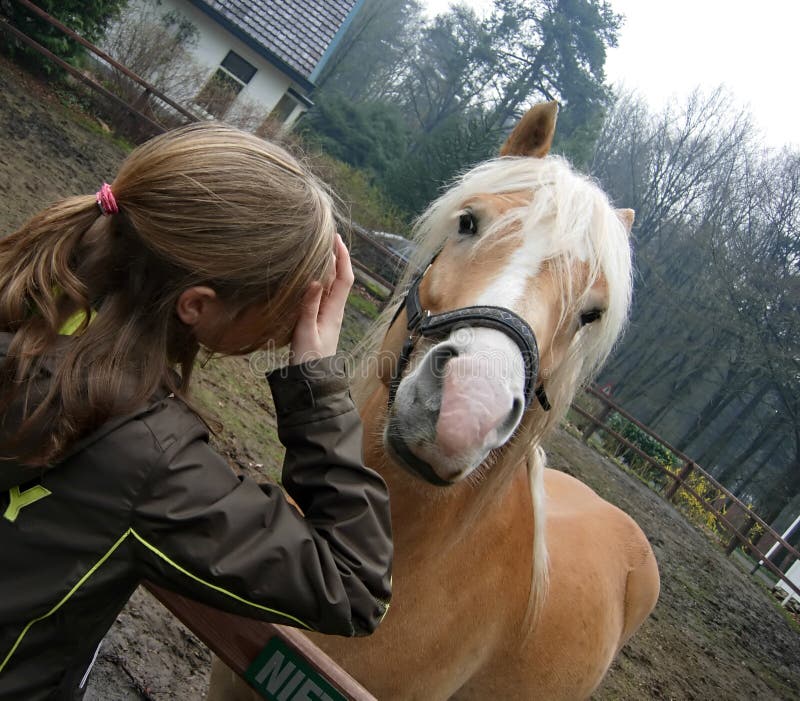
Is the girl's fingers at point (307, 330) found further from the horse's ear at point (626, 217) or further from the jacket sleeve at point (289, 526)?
the horse's ear at point (626, 217)

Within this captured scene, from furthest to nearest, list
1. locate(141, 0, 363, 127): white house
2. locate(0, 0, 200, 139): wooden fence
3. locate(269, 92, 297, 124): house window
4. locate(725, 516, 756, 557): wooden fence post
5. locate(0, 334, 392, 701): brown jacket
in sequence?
locate(269, 92, 297, 124): house window < locate(141, 0, 363, 127): white house < locate(725, 516, 756, 557): wooden fence post < locate(0, 0, 200, 139): wooden fence < locate(0, 334, 392, 701): brown jacket

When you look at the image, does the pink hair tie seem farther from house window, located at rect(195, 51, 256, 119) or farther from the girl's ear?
house window, located at rect(195, 51, 256, 119)

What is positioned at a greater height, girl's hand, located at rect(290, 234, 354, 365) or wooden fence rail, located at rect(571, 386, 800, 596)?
wooden fence rail, located at rect(571, 386, 800, 596)

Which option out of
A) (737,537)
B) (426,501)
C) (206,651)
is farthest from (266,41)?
(426,501)

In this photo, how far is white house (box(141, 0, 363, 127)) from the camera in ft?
61.8

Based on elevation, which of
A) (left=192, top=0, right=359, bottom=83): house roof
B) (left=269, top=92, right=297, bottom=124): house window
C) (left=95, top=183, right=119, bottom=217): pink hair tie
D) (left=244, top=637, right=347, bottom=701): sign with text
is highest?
(left=192, top=0, right=359, bottom=83): house roof

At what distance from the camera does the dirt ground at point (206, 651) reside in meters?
2.80

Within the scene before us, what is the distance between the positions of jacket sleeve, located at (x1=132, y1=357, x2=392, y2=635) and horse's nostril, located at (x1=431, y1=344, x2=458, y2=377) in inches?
11.2

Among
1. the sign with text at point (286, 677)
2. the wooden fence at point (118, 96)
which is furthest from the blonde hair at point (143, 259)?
the wooden fence at point (118, 96)

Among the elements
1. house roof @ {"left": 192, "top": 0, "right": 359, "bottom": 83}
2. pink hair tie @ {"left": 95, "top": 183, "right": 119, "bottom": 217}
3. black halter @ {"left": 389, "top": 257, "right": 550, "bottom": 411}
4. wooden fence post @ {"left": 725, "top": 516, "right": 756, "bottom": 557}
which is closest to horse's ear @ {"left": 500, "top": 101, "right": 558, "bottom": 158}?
black halter @ {"left": 389, "top": 257, "right": 550, "bottom": 411}

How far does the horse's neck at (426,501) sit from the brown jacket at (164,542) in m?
0.61

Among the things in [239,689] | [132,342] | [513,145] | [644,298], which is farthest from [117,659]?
[644,298]

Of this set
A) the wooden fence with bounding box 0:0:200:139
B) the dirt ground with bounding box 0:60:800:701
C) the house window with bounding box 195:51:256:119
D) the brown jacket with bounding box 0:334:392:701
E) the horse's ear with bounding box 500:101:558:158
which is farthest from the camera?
the house window with bounding box 195:51:256:119

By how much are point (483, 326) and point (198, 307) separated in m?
0.68
